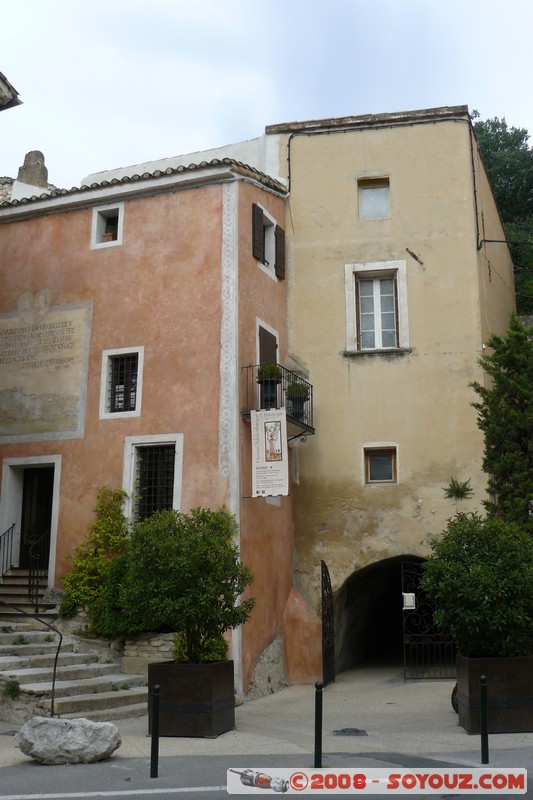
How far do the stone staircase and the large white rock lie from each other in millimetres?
2379

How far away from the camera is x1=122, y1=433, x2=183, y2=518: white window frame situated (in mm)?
15867

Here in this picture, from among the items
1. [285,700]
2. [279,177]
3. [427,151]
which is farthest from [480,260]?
[285,700]

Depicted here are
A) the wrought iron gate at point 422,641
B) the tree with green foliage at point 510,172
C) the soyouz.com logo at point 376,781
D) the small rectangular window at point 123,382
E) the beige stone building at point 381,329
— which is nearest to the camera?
the soyouz.com logo at point 376,781

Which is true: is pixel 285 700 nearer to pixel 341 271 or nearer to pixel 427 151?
pixel 341 271

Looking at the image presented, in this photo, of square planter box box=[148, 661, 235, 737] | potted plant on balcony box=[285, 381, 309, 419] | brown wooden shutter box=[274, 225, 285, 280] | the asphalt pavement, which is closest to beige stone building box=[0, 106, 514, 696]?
brown wooden shutter box=[274, 225, 285, 280]

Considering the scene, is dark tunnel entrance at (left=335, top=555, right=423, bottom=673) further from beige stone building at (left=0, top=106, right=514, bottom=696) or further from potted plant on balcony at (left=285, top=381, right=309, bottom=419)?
potted plant on balcony at (left=285, top=381, right=309, bottom=419)

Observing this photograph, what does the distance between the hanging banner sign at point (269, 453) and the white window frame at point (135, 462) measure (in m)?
1.40

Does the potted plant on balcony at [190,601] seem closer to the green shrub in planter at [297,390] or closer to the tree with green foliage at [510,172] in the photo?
the green shrub in planter at [297,390]

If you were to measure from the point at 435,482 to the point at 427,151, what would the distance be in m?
7.39

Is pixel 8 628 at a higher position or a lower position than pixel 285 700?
higher

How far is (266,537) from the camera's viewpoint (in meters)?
16.4

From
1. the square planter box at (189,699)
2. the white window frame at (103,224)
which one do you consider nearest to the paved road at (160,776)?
the square planter box at (189,699)

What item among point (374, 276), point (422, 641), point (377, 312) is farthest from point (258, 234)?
point (422, 641)

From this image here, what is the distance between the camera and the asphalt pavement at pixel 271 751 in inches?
327
